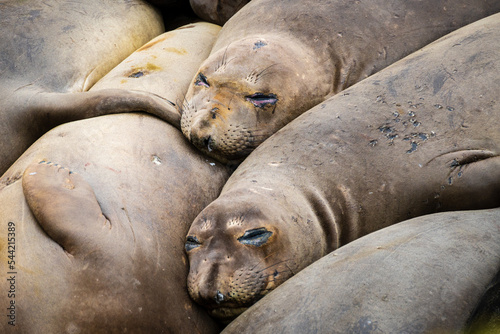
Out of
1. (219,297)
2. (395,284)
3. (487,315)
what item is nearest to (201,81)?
(219,297)

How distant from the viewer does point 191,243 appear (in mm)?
2260

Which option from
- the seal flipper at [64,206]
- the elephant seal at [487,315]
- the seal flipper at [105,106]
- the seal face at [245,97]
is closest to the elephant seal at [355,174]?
the seal face at [245,97]

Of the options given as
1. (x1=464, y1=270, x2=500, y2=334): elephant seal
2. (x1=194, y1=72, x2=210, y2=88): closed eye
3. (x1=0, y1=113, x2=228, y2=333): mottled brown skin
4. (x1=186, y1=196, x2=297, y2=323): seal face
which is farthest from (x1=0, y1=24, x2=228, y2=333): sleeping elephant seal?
(x1=464, y1=270, x2=500, y2=334): elephant seal

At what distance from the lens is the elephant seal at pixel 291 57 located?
9.12 ft

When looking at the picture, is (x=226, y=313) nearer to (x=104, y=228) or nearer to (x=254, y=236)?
(x=254, y=236)

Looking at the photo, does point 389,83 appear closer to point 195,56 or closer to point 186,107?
point 186,107

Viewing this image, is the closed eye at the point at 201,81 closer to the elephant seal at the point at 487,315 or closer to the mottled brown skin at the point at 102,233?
the mottled brown skin at the point at 102,233

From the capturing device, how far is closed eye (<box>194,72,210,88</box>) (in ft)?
9.53

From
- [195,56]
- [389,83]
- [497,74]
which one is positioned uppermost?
[497,74]

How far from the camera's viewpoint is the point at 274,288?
212cm

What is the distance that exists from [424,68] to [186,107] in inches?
47.1

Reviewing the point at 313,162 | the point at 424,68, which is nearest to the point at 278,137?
the point at 313,162

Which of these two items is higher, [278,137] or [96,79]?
[278,137]

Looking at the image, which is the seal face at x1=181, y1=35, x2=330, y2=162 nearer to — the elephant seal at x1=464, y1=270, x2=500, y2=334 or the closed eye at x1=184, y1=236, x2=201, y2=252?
the closed eye at x1=184, y1=236, x2=201, y2=252
